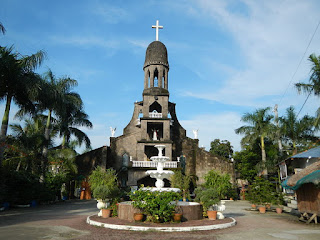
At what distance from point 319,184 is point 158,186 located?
25.1ft

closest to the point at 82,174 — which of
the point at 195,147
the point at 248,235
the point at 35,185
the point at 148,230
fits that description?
the point at 35,185

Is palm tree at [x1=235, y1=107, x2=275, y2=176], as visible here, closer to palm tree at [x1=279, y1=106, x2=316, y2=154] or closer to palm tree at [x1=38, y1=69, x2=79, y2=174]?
palm tree at [x1=279, y1=106, x2=316, y2=154]

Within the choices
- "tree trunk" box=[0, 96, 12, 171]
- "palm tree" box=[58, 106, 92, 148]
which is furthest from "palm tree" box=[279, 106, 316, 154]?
"tree trunk" box=[0, 96, 12, 171]

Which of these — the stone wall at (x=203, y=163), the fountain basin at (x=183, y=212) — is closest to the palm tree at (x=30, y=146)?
the fountain basin at (x=183, y=212)

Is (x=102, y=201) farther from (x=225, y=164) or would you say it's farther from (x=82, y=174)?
(x=225, y=164)

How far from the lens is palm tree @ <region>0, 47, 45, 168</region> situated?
16734 mm

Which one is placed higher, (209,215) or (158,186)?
(158,186)

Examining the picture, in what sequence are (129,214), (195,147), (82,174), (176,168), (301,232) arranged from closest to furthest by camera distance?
(301,232) → (129,214) → (176,168) → (82,174) → (195,147)

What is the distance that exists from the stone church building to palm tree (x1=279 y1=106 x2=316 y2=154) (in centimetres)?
764

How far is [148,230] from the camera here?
32.2 feet

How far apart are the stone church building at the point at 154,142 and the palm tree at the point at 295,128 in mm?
7641

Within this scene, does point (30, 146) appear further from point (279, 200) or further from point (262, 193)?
point (279, 200)

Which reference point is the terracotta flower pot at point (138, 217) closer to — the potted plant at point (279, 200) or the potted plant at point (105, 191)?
the potted plant at point (105, 191)

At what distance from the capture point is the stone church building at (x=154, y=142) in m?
29.8
